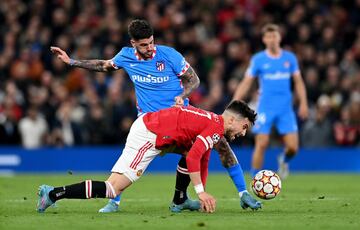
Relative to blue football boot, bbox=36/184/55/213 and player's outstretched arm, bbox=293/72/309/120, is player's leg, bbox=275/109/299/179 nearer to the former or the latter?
player's outstretched arm, bbox=293/72/309/120

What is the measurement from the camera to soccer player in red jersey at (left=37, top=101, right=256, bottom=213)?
31.7 ft

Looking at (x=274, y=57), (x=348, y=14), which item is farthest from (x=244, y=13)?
(x=274, y=57)

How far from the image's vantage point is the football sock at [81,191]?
31.6ft

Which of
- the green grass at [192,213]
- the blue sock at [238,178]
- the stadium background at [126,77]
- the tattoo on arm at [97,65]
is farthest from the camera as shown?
the stadium background at [126,77]

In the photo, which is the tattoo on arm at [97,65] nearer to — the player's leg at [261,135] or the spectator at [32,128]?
the player's leg at [261,135]

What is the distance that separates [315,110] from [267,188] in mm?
10531

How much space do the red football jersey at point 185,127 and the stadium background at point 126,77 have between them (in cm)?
1011

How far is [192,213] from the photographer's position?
10.2m

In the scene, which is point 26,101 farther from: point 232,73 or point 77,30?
point 232,73

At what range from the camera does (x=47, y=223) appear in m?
8.80

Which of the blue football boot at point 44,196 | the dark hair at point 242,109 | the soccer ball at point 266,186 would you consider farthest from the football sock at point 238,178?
the blue football boot at point 44,196

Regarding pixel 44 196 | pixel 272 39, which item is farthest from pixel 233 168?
pixel 272 39

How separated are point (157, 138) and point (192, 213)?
0.98 metres

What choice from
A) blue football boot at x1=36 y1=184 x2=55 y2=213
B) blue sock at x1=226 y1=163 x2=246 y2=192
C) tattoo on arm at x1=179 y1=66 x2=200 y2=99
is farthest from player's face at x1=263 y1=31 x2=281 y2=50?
blue football boot at x1=36 y1=184 x2=55 y2=213
